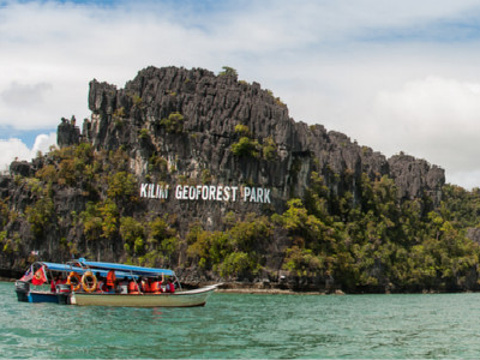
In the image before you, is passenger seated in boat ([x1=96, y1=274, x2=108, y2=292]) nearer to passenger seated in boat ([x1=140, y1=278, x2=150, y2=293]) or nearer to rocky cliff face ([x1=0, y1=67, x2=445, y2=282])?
passenger seated in boat ([x1=140, y1=278, x2=150, y2=293])

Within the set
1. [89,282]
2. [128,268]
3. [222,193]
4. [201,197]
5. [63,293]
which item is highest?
[222,193]

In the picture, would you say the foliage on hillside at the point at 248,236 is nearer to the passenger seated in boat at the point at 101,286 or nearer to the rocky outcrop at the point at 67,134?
the rocky outcrop at the point at 67,134

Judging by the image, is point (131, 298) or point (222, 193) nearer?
point (131, 298)

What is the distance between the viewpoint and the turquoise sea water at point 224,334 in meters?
22.8

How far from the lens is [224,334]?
27.0m

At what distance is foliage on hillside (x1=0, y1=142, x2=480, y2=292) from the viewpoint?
71000 millimetres

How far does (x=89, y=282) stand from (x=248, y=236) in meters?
33.3

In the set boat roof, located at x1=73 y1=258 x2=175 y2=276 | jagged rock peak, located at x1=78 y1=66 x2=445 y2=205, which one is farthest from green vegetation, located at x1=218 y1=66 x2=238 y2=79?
boat roof, located at x1=73 y1=258 x2=175 y2=276

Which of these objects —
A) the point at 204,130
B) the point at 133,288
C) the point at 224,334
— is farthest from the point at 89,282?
the point at 204,130

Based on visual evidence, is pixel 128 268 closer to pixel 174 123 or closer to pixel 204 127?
pixel 204 127

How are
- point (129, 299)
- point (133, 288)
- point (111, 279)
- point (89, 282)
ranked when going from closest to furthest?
point (129, 299) < point (133, 288) < point (111, 279) < point (89, 282)

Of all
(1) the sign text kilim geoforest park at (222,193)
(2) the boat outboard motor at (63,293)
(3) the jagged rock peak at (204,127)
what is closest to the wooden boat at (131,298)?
(2) the boat outboard motor at (63,293)

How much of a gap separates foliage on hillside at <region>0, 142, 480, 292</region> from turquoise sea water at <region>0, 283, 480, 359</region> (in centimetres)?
3227

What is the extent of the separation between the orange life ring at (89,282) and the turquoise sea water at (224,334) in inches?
76.0
